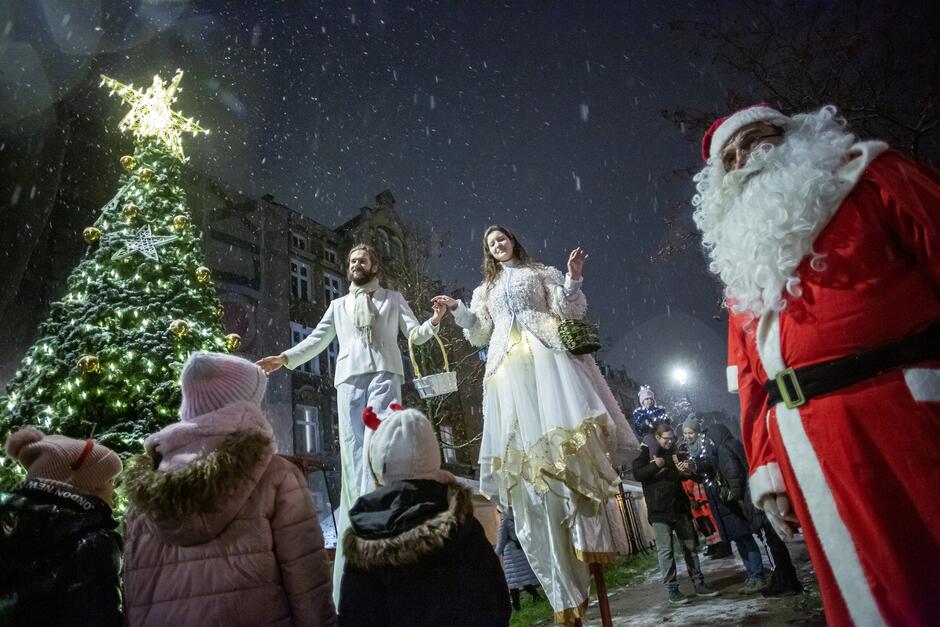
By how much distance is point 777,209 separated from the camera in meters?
2.12

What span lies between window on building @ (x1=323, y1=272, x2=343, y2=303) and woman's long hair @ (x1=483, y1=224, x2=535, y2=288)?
1918 cm

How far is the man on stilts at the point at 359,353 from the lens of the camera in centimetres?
426

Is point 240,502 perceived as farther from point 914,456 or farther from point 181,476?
point 914,456

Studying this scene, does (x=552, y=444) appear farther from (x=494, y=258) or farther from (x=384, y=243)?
(x=384, y=243)

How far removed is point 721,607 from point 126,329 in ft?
24.5

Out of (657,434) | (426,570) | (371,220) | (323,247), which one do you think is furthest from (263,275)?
(426,570)

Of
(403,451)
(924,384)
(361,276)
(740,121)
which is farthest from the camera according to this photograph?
(361,276)

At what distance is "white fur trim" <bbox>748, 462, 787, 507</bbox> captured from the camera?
2.09 meters

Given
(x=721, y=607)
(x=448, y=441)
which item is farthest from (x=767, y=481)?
(x=448, y=441)

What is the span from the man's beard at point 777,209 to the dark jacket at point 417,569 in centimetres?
157

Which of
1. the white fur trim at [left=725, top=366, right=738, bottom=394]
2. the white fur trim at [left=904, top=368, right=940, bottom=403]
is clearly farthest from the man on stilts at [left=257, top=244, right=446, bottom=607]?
the white fur trim at [left=904, top=368, right=940, bottom=403]

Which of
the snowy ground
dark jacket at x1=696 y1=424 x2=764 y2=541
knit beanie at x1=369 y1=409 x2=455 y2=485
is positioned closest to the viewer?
knit beanie at x1=369 y1=409 x2=455 y2=485

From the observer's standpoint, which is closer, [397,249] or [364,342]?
[364,342]

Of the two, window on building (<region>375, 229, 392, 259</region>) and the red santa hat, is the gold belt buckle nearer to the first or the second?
the red santa hat
